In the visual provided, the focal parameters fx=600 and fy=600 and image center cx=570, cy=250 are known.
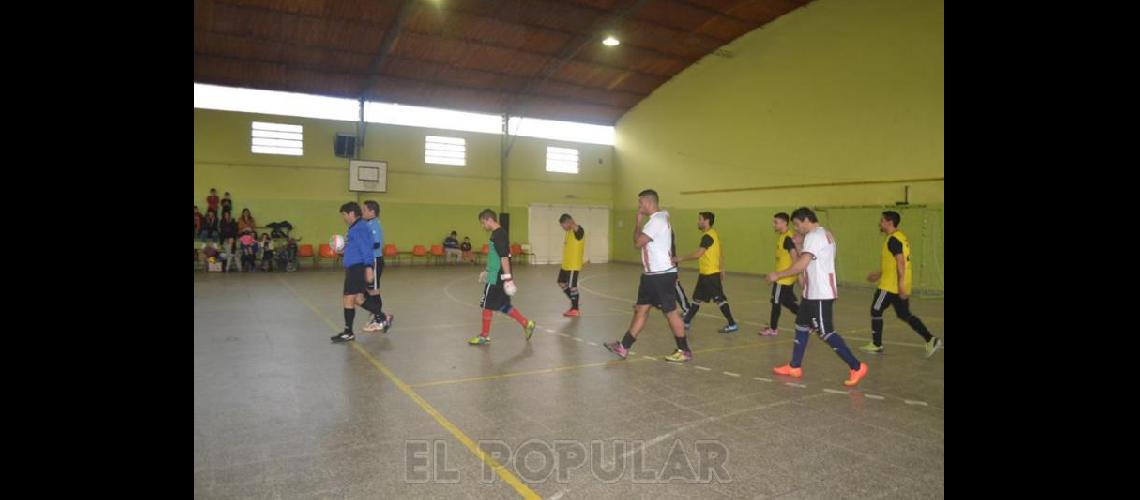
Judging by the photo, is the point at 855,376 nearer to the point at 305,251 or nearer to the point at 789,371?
the point at 789,371

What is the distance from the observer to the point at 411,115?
75.9 feet

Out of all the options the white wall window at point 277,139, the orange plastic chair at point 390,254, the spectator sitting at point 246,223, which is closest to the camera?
the spectator sitting at point 246,223

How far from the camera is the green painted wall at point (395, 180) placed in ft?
66.8

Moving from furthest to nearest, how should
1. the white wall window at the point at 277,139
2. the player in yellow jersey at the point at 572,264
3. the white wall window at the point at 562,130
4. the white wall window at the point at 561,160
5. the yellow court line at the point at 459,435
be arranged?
the white wall window at the point at 561,160 < the white wall window at the point at 562,130 < the white wall window at the point at 277,139 < the player in yellow jersey at the point at 572,264 < the yellow court line at the point at 459,435

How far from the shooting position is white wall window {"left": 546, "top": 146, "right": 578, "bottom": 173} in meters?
26.0

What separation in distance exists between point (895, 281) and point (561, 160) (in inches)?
792

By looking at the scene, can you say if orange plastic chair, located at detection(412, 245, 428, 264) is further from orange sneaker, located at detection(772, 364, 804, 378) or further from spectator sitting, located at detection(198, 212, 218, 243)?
orange sneaker, located at detection(772, 364, 804, 378)

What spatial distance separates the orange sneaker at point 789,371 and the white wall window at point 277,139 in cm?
1986

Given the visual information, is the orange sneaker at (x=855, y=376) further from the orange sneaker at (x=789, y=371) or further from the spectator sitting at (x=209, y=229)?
the spectator sitting at (x=209, y=229)

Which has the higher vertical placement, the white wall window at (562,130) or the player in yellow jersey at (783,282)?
the white wall window at (562,130)

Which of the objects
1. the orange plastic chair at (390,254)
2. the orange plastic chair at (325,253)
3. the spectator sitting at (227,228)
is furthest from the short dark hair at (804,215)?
the orange plastic chair at (390,254)

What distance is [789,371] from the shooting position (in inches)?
243
